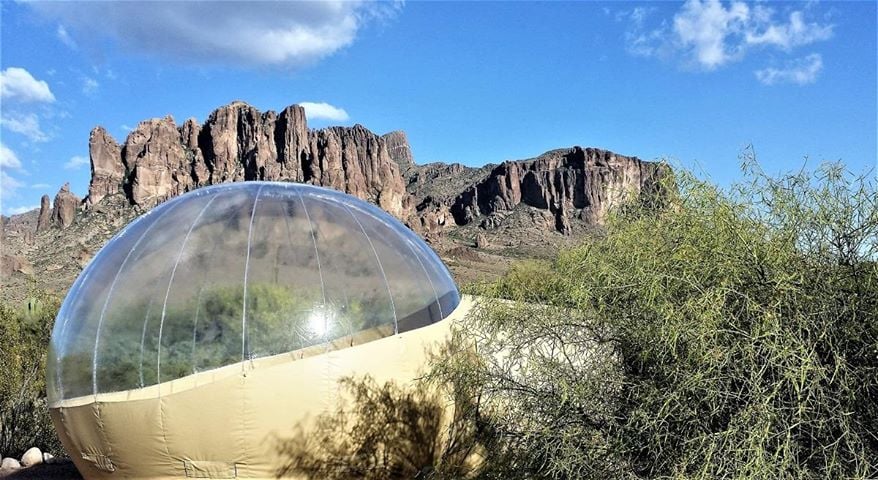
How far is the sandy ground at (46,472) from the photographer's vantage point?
9094mm

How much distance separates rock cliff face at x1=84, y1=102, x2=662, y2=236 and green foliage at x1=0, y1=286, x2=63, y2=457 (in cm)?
9167

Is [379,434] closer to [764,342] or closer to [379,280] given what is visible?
[379,280]

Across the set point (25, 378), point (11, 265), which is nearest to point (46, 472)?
point (25, 378)

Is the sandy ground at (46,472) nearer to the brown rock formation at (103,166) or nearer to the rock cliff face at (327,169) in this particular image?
the rock cliff face at (327,169)

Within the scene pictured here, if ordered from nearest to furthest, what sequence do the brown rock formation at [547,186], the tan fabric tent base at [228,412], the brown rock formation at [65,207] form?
1. the tan fabric tent base at [228,412]
2. the brown rock formation at [65,207]
3. the brown rock formation at [547,186]

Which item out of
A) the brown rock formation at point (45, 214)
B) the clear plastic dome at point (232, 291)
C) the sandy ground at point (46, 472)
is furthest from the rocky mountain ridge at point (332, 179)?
the clear plastic dome at point (232, 291)

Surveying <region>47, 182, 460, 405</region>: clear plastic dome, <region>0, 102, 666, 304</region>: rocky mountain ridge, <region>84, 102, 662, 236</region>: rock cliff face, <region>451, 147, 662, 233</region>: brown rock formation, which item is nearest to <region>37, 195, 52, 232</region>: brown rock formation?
<region>0, 102, 666, 304</region>: rocky mountain ridge

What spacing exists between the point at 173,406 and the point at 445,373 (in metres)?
2.74

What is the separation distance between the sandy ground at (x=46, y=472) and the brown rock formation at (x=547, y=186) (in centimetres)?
11128

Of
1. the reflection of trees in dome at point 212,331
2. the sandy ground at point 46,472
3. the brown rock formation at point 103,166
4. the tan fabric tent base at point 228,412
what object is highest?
the brown rock formation at point 103,166

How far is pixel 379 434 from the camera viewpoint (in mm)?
6914

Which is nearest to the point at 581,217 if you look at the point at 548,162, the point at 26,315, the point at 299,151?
the point at 548,162

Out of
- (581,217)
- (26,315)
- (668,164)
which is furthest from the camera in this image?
(581,217)

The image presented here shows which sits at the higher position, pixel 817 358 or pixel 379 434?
pixel 817 358
